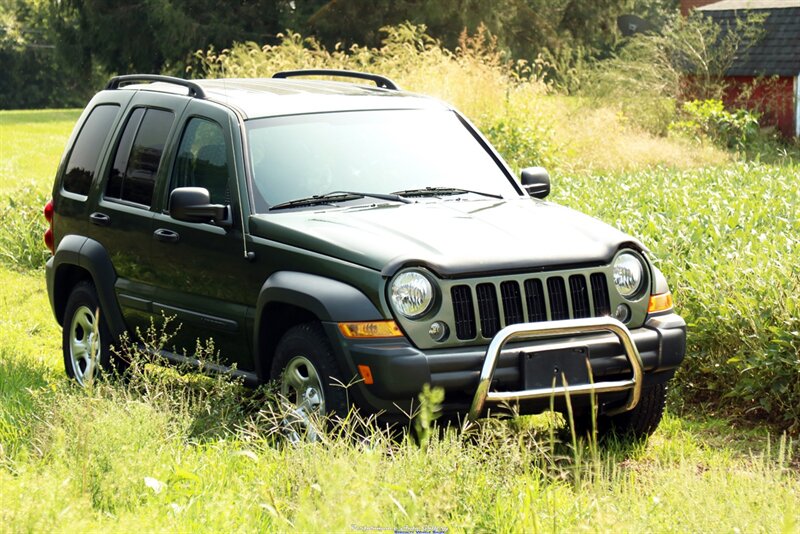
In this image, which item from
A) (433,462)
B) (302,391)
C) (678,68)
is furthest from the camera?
(678,68)

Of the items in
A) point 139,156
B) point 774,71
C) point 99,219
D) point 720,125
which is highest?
point 139,156

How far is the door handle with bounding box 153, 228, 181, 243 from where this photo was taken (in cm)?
716

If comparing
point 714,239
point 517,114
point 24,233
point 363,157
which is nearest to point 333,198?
point 363,157

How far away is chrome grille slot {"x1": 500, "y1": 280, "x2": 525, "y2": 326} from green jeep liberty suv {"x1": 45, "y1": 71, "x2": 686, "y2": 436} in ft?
0.04

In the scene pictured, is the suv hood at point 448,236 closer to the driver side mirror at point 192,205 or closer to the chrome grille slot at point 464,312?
the chrome grille slot at point 464,312

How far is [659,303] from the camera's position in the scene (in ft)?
21.1

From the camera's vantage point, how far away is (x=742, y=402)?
764 cm

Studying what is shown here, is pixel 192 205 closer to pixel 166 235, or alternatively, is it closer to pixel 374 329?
pixel 166 235

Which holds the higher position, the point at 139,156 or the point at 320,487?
the point at 139,156

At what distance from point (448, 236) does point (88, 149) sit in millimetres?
3281

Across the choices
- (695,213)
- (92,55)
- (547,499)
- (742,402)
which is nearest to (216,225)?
(547,499)

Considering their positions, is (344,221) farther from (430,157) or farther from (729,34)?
(729,34)

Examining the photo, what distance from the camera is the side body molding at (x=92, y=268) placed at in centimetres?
779

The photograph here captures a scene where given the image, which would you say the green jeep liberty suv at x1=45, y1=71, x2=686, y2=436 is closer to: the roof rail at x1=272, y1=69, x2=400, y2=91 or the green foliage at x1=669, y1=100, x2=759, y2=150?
the roof rail at x1=272, y1=69, x2=400, y2=91
